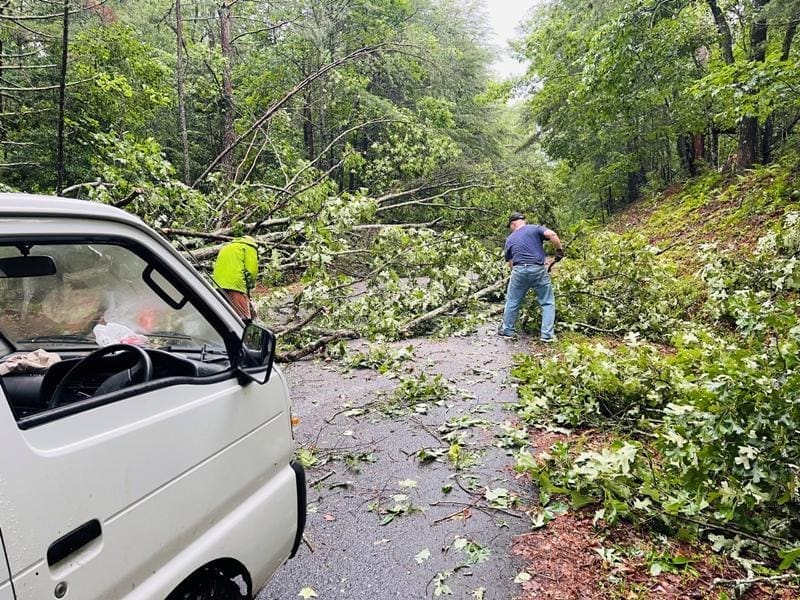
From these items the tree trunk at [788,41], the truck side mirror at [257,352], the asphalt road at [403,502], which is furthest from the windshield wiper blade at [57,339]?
the tree trunk at [788,41]

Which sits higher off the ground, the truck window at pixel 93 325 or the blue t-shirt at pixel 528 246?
the blue t-shirt at pixel 528 246

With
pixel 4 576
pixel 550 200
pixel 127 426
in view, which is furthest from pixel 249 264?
pixel 550 200

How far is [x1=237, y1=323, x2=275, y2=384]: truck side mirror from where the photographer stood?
6.63 feet

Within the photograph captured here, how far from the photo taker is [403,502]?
11.0ft

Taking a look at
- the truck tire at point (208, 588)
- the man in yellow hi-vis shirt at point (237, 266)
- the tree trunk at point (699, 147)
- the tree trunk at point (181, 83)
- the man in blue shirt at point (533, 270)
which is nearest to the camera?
the truck tire at point (208, 588)

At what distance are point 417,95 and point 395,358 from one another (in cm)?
1630

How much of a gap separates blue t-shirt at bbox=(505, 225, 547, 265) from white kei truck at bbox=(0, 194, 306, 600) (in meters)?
5.80

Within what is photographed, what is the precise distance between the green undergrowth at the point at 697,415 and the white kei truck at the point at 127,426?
197 centimetres

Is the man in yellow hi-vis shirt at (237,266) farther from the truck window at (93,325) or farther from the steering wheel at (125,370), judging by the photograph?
the steering wheel at (125,370)

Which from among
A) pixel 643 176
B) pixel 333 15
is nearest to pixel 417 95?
pixel 333 15

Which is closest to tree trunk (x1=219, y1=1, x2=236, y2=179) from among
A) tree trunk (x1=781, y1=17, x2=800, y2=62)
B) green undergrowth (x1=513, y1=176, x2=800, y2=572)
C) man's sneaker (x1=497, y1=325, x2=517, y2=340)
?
man's sneaker (x1=497, y1=325, x2=517, y2=340)

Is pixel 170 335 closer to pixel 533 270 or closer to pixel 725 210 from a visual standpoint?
pixel 533 270

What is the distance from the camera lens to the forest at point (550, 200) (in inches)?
118

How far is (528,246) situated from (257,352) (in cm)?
601
